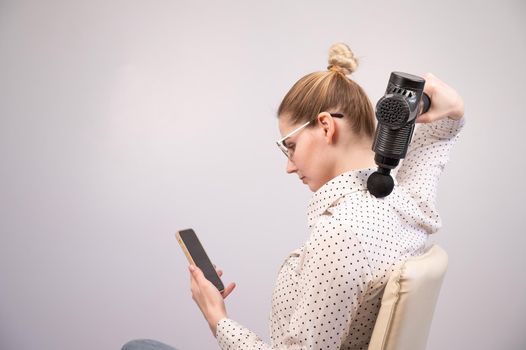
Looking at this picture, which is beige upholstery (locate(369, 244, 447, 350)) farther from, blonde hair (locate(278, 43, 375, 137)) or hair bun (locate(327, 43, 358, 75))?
hair bun (locate(327, 43, 358, 75))

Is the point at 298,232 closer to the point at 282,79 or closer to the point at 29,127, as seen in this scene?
the point at 282,79

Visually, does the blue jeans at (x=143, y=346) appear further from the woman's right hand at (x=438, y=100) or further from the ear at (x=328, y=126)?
the woman's right hand at (x=438, y=100)

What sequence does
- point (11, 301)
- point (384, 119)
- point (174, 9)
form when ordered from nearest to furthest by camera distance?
point (384, 119), point (174, 9), point (11, 301)

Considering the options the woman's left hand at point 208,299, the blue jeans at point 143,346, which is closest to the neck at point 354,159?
the woman's left hand at point 208,299

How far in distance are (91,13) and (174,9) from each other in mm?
302

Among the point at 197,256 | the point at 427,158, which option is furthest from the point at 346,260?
the point at 197,256

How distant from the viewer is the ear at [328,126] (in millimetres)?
1191

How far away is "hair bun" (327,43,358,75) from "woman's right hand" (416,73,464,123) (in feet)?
0.59

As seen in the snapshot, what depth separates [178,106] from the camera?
7.63 feet

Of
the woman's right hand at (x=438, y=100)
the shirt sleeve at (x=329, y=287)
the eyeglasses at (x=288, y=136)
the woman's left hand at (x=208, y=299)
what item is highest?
the woman's right hand at (x=438, y=100)

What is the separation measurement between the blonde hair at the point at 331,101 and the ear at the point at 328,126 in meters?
0.04

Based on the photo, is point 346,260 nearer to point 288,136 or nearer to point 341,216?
point 341,216

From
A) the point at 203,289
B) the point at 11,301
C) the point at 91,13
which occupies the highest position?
the point at 91,13

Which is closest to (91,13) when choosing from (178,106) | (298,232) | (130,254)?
(178,106)
